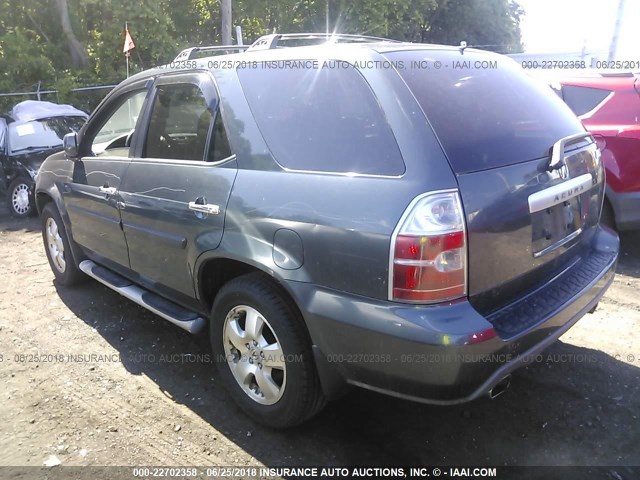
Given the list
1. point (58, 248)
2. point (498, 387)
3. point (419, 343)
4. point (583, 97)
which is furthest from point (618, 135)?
point (58, 248)

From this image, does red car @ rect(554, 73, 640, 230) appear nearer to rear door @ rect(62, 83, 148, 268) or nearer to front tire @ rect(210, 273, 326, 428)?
front tire @ rect(210, 273, 326, 428)

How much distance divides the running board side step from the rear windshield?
1.81 m

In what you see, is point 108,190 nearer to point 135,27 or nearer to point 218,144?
point 218,144

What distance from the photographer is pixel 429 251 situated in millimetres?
2162

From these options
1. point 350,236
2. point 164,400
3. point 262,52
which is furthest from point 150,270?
point 350,236

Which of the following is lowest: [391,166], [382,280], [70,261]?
[70,261]

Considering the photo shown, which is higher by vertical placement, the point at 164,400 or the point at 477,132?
the point at 477,132

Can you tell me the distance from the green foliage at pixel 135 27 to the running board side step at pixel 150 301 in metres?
13.7

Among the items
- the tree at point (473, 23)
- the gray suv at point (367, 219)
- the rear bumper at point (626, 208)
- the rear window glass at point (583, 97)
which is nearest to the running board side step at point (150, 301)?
the gray suv at point (367, 219)

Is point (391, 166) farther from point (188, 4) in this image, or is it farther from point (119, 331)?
point (188, 4)

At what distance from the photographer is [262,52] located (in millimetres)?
2979

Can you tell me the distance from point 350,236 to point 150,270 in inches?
69.6

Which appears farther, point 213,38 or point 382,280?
point 213,38

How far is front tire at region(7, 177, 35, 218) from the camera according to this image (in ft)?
28.9
